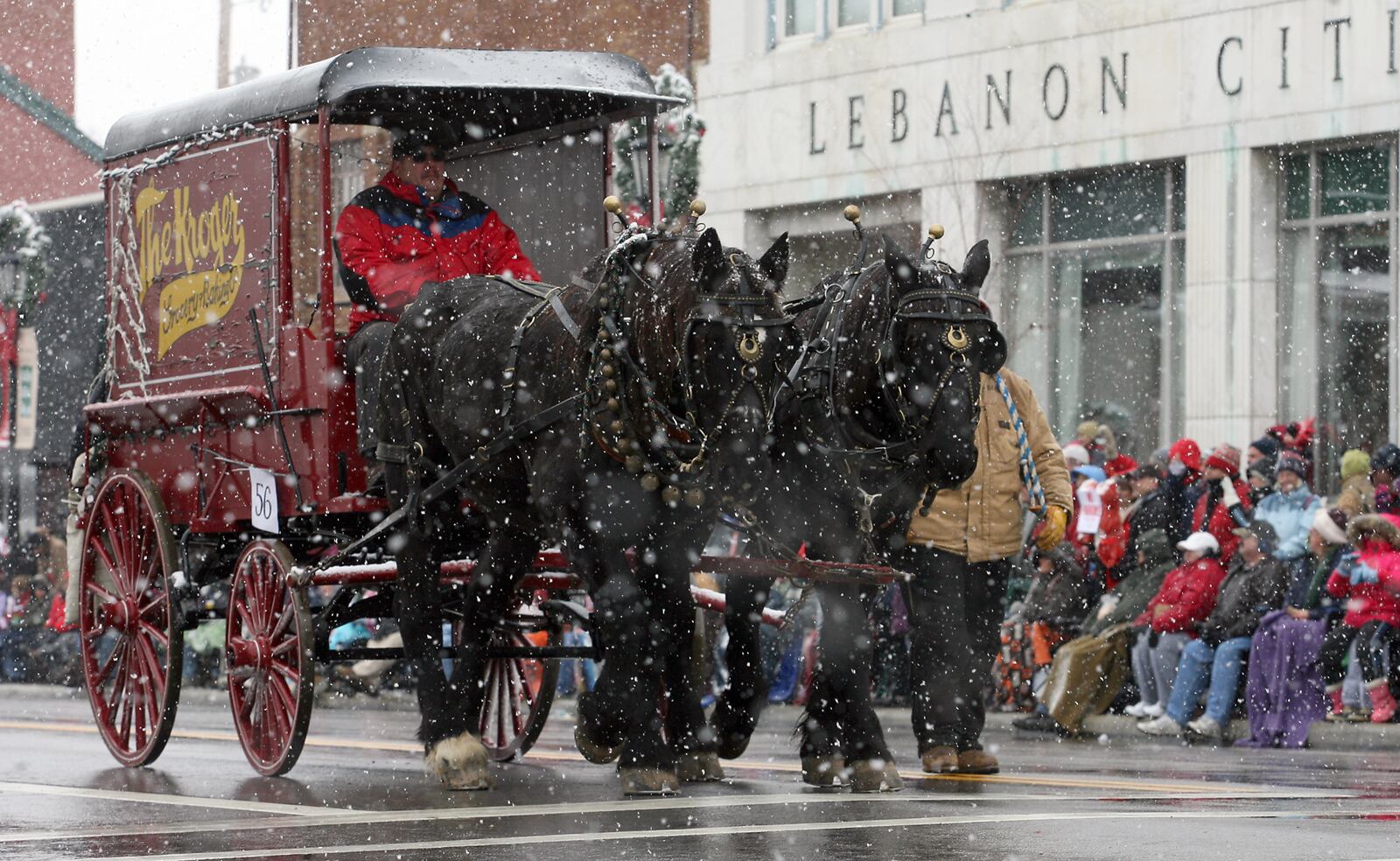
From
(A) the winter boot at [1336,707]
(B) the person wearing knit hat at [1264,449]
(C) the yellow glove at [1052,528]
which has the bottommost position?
(A) the winter boot at [1336,707]

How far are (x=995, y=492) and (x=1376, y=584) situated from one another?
3.78 metres

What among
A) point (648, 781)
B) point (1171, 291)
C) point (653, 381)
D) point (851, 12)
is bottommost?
point (648, 781)

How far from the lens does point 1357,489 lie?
15.0 m

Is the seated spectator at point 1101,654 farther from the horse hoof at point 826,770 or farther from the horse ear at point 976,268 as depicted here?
the horse ear at point 976,268

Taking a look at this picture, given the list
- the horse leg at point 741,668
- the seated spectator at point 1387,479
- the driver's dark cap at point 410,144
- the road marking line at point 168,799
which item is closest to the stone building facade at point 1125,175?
the seated spectator at point 1387,479

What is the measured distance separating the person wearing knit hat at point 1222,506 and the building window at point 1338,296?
4.79 m

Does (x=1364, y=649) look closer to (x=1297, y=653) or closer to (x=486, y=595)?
(x=1297, y=653)

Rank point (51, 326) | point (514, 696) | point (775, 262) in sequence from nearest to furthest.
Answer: point (775, 262), point (514, 696), point (51, 326)

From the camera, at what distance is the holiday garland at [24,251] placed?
23.5 metres

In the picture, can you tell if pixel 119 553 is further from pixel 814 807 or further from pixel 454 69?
pixel 814 807

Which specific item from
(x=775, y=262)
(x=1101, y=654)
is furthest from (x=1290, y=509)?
(x=775, y=262)

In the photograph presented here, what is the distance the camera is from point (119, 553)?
1235 cm

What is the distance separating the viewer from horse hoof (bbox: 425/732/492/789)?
33.6 feet

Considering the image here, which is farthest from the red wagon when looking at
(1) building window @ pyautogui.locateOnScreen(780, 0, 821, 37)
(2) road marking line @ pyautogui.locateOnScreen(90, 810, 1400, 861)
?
(1) building window @ pyautogui.locateOnScreen(780, 0, 821, 37)
